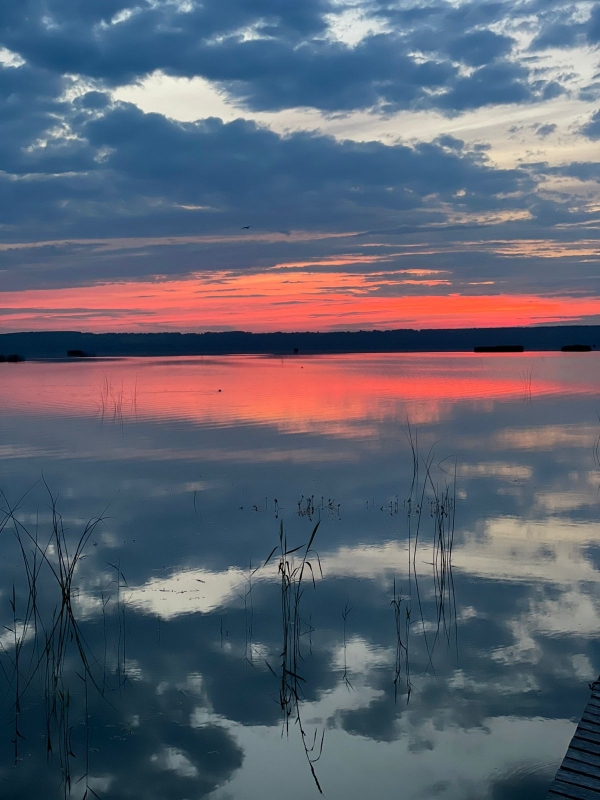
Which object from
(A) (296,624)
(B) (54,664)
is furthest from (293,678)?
(B) (54,664)

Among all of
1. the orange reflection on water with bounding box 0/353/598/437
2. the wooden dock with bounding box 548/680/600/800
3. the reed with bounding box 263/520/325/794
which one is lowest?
the reed with bounding box 263/520/325/794

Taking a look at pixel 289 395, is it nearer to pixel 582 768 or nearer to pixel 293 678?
pixel 293 678

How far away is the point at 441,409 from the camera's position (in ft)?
107

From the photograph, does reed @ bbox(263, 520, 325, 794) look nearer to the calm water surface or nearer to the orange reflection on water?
the calm water surface

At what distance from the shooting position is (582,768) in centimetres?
576

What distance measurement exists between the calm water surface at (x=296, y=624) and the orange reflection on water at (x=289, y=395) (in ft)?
28.3

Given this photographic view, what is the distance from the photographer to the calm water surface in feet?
22.2

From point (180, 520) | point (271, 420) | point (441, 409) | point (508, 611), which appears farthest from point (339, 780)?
point (441, 409)

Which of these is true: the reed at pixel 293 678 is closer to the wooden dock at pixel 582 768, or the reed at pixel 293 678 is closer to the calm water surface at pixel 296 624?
the calm water surface at pixel 296 624

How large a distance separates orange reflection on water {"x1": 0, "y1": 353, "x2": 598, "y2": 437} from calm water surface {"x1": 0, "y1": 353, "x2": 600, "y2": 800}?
8.64 meters

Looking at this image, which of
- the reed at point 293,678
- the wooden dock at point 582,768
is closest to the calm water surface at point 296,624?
the reed at point 293,678

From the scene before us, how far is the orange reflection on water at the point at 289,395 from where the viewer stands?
3023 cm

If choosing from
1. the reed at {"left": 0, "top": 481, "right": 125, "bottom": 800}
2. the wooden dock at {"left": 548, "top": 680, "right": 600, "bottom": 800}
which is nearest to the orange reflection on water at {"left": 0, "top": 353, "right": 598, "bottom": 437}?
the reed at {"left": 0, "top": 481, "right": 125, "bottom": 800}

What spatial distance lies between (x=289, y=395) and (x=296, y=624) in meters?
29.4
